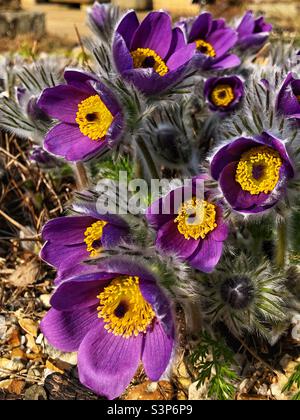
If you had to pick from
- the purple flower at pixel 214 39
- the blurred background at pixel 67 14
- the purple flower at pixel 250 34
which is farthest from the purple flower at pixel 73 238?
the blurred background at pixel 67 14

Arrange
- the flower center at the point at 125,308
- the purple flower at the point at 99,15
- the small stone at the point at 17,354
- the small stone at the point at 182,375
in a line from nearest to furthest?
the flower center at the point at 125,308, the small stone at the point at 182,375, the small stone at the point at 17,354, the purple flower at the point at 99,15

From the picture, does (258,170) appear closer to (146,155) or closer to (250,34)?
(146,155)

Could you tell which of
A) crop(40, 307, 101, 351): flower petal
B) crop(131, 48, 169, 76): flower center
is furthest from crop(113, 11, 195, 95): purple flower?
crop(40, 307, 101, 351): flower petal

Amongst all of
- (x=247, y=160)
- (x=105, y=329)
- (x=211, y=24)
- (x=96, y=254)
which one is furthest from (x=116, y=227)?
(x=211, y=24)

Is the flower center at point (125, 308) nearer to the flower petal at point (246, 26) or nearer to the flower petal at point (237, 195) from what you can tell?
the flower petal at point (237, 195)

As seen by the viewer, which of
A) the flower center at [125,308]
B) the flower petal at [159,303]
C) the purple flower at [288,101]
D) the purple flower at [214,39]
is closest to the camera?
the flower petal at [159,303]

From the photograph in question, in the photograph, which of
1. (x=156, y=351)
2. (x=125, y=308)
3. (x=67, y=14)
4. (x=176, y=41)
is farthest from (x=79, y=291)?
(x=67, y=14)
